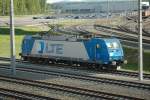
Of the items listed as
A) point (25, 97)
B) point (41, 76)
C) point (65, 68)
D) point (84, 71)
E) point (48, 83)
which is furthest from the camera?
point (65, 68)

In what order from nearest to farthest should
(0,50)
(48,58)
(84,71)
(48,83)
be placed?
(48,83) → (84,71) → (48,58) → (0,50)

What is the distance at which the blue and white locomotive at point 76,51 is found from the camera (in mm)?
33188

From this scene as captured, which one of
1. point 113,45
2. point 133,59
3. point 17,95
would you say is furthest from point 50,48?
point 17,95

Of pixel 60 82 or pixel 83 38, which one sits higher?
pixel 83 38

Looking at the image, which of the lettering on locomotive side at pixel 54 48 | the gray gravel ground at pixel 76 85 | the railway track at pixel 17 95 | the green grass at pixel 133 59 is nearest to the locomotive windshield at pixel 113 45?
the green grass at pixel 133 59

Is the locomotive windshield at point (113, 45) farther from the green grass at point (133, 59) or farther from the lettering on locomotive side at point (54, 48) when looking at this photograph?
the lettering on locomotive side at point (54, 48)

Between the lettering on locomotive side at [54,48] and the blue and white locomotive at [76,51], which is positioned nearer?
the blue and white locomotive at [76,51]

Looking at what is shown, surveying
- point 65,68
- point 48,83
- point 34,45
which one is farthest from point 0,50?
point 48,83

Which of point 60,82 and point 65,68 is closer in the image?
point 60,82

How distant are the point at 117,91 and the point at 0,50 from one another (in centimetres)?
3221

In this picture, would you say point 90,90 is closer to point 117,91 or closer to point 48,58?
point 117,91

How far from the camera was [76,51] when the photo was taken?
3559 centimetres

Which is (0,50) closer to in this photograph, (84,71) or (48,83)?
(84,71)

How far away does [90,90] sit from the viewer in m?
23.0
